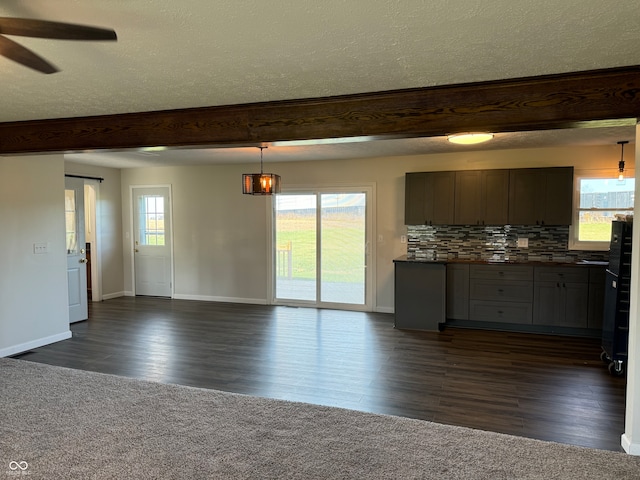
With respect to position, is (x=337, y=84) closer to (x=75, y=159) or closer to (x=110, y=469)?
(x=110, y=469)

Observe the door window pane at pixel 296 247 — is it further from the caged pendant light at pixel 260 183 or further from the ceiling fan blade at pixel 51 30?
the ceiling fan blade at pixel 51 30

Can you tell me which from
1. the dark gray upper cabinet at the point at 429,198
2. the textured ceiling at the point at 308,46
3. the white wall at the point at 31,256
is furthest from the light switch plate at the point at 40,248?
the dark gray upper cabinet at the point at 429,198

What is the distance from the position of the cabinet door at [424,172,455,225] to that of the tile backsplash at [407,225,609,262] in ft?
1.08

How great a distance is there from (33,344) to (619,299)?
6172 mm

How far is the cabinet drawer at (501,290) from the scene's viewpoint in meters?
5.26

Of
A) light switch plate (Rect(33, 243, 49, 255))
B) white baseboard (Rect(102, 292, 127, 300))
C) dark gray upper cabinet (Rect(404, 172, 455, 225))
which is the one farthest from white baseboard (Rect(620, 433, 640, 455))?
white baseboard (Rect(102, 292, 127, 300))

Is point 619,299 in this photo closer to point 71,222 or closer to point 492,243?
point 492,243

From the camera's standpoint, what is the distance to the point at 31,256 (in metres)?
4.66

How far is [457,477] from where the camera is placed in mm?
2287

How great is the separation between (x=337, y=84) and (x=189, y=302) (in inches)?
218

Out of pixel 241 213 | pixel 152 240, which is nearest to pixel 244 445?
pixel 241 213

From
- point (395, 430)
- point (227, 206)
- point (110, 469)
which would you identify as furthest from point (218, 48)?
point (227, 206)

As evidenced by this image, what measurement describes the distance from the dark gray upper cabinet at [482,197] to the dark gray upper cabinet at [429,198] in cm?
12

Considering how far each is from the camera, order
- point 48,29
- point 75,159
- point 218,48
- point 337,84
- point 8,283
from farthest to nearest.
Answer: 1. point 75,159
2. point 8,283
3. point 337,84
4. point 218,48
5. point 48,29
